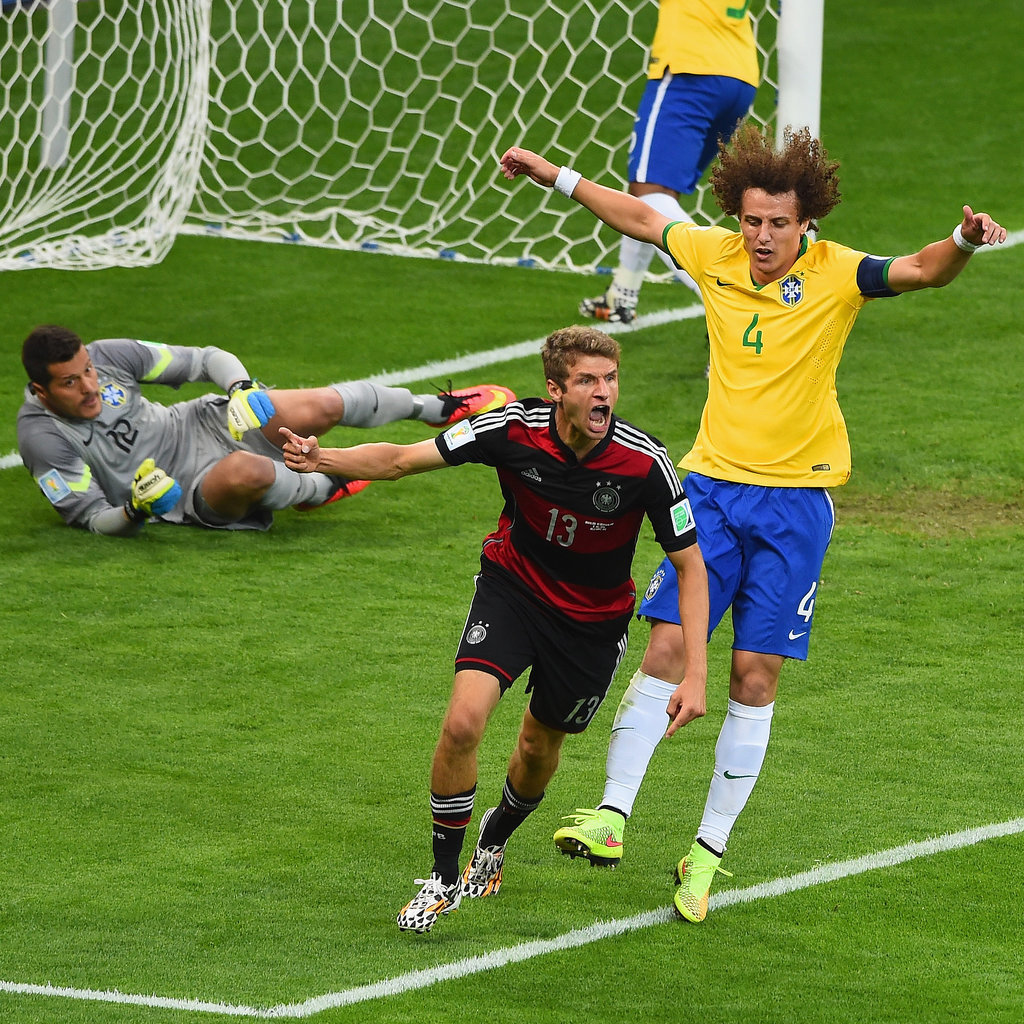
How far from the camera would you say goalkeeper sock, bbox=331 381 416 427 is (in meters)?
7.93

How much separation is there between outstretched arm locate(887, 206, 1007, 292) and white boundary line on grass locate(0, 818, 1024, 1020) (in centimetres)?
161

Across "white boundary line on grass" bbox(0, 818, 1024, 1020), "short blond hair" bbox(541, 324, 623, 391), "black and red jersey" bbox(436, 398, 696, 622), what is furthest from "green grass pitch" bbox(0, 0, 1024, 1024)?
"short blond hair" bbox(541, 324, 623, 391)

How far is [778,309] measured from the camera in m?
4.96

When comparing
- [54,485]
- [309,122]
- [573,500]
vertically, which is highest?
[309,122]

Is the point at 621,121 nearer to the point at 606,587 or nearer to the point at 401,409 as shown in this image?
the point at 401,409

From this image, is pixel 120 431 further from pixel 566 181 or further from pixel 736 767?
pixel 736 767

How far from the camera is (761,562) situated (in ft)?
16.0

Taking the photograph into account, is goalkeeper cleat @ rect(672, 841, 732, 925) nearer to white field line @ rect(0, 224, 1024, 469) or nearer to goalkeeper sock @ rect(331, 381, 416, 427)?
goalkeeper sock @ rect(331, 381, 416, 427)

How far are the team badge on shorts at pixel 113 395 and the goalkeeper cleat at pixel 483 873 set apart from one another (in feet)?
11.5

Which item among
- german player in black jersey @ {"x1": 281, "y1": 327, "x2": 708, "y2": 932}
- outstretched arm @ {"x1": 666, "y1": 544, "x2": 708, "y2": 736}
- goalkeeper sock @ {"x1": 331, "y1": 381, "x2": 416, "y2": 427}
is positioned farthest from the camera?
goalkeeper sock @ {"x1": 331, "y1": 381, "x2": 416, "y2": 427}

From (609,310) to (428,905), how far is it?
6.45 m

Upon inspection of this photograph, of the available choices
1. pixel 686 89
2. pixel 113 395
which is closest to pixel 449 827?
pixel 113 395

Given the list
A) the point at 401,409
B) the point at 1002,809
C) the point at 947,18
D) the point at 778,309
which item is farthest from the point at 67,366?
the point at 947,18

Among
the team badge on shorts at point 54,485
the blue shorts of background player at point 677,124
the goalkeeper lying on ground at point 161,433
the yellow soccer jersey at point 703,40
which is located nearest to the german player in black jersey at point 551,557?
the goalkeeper lying on ground at point 161,433
